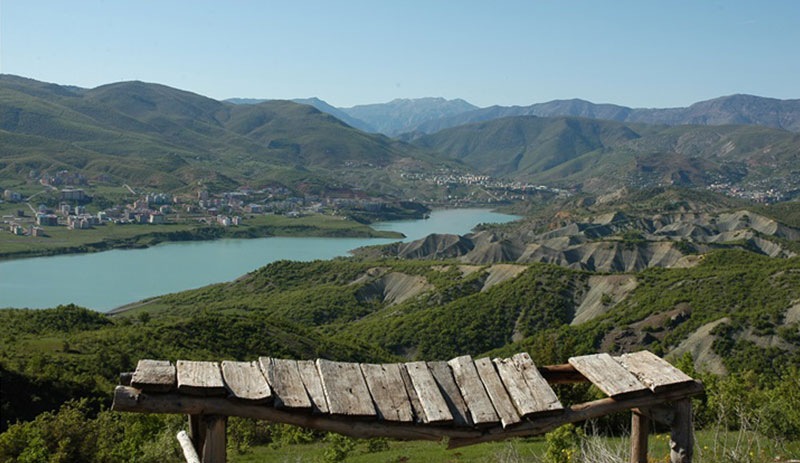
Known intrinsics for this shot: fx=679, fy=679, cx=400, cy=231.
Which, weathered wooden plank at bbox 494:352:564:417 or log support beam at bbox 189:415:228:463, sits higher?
weathered wooden plank at bbox 494:352:564:417

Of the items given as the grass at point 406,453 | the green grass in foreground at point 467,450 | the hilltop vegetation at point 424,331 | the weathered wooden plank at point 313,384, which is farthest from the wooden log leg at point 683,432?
the grass at point 406,453

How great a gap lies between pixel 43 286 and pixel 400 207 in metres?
66.9

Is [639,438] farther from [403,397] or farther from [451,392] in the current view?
[403,397]

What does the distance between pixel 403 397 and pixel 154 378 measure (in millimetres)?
1297

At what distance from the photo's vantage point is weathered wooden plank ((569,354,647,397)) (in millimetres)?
3926

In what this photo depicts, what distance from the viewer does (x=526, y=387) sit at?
392cm

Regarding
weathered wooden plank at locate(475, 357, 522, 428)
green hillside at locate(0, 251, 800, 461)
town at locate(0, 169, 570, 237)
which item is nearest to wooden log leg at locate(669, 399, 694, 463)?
weathered wooden plank at locate(475, 357, 522, 428)

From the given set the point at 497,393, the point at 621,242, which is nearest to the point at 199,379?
the point at 497,393

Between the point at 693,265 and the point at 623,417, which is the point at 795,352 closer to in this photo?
the point at 623,417

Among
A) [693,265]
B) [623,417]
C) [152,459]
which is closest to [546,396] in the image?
[152,459]

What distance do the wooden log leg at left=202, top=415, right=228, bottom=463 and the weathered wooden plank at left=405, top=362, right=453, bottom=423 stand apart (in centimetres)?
105

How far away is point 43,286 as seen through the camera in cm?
5100

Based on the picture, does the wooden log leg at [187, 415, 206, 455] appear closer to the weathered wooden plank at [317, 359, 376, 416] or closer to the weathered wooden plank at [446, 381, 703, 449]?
the weathered wooden plank at [317, 359, 376, 416]

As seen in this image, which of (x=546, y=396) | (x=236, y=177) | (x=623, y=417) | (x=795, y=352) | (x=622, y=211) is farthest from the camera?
(x=236, y=177)
